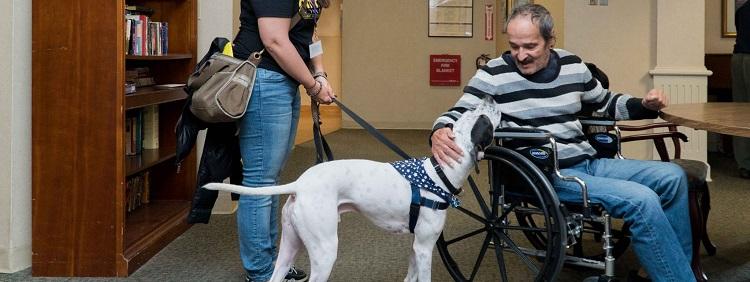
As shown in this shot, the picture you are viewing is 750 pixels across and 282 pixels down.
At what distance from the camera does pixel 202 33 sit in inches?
167

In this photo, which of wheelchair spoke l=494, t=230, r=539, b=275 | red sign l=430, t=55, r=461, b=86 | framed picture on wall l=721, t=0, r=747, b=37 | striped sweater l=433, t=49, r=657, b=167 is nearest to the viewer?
wheelchair spoke l=494, t=230, r=539, b=275

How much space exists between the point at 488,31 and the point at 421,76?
1047 mm

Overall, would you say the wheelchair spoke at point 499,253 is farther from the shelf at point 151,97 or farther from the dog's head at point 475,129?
the shelf at point 151,97

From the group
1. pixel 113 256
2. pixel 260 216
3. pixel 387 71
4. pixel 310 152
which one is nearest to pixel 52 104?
pixel 113 256

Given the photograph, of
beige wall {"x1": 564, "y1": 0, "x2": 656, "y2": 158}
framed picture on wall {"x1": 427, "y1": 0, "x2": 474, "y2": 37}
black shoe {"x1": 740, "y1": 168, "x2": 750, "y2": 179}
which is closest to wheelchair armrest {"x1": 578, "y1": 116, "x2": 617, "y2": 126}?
beige wall {"x1": 564, "y1": 0, "x2": 656, "y2": 158}

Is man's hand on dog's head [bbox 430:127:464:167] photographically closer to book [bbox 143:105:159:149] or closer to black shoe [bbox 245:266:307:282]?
black shoe [bbox 245:266:307:282]

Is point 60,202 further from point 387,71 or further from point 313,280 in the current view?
point 387,71

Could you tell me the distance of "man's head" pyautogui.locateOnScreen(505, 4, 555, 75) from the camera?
7.79 feet

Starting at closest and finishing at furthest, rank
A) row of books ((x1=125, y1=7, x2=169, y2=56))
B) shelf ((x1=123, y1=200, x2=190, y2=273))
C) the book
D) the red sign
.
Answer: shelf ((x1=123, y1=200, x2=190, y2=273)), row of books ((x1=125, y1=7, x2=169, y2=56)), the book, the red sign

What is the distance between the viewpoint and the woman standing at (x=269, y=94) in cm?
243

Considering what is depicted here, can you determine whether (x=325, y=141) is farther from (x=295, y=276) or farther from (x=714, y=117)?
(x=714, y=117)

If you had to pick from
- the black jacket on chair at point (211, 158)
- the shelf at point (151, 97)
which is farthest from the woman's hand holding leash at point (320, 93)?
the shelf at point (151, 97)

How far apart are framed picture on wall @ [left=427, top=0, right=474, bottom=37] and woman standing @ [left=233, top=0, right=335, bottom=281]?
317 inches

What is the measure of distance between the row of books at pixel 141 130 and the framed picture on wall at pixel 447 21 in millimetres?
6840
